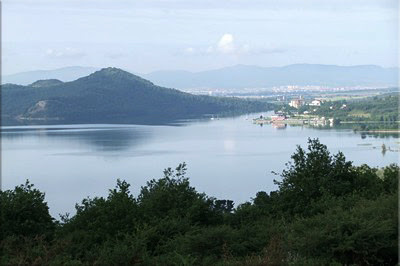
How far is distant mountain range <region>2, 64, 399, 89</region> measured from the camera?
2977 inches

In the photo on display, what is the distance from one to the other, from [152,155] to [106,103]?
20.9 m

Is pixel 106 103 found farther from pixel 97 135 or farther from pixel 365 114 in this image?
pixel 365 114

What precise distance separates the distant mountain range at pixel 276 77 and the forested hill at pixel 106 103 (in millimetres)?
23429

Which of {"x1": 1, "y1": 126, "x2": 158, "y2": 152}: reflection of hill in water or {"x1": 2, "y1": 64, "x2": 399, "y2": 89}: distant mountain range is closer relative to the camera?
{"x1": 1, "y1": 126, "x2": 158, "y2": 152}: reflection of hill in water

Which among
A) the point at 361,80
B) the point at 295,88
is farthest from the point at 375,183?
the point at 361,80

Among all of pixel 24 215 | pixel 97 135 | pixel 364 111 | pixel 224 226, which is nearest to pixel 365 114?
pixel 364 111

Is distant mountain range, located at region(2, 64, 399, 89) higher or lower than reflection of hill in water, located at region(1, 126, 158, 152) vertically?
higher

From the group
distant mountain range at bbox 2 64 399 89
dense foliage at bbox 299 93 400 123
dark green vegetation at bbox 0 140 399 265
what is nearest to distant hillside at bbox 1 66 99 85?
distant mountain range at bbox 2 64 399 89

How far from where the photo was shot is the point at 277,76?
87688mm

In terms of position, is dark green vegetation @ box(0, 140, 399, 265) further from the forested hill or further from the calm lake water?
the forested hill

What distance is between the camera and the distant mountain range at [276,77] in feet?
248

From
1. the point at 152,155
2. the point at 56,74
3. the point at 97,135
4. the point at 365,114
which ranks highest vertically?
the point at 56,74

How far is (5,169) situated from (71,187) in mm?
3923

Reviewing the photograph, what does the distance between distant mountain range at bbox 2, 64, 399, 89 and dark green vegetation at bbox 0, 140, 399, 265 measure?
63251 millimetres
